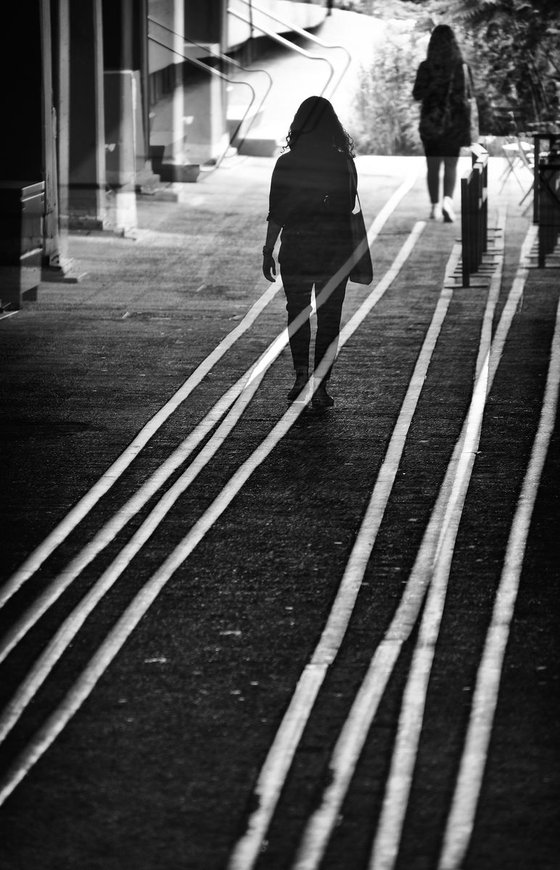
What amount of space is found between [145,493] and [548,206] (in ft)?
31.9

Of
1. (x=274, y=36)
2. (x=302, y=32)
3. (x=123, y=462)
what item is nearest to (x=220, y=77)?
(x=274, y=36)

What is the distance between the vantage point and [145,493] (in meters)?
7.64

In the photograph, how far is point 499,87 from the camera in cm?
1944

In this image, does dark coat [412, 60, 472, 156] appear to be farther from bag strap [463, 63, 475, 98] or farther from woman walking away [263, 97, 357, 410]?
woman walking away [263, 97, 357, 410]

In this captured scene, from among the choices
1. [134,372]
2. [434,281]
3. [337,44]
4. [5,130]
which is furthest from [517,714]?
[337,44]

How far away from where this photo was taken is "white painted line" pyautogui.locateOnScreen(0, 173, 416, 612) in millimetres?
6477

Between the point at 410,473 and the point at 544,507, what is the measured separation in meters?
0.87

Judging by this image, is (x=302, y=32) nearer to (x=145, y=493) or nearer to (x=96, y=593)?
(x=145, y=493)

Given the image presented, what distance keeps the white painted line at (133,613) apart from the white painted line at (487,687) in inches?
51.5

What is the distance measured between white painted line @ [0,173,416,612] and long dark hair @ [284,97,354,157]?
83 centimetres

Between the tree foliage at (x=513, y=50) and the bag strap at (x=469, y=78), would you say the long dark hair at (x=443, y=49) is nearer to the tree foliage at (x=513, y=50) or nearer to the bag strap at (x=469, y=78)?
the bag strap at (x=469, y=78)

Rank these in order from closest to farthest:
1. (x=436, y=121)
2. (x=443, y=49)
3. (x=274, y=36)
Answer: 1. (x=436, y=121)
2. (x=443, y=49)
3. (x=274, y=36)

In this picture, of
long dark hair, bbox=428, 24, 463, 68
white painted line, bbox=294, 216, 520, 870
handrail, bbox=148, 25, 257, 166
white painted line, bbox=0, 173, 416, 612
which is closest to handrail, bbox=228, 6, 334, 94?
handrail, bbox=148, 25, 257, 166

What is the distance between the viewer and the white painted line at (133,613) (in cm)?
471
